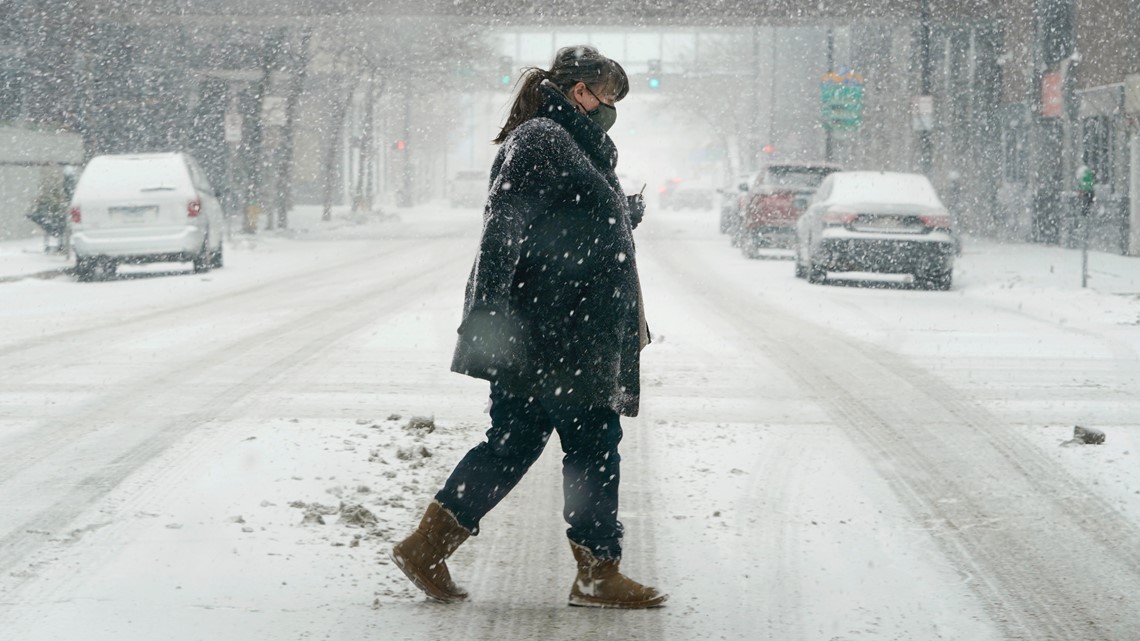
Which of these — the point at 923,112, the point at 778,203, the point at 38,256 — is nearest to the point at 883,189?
the point at 778,203

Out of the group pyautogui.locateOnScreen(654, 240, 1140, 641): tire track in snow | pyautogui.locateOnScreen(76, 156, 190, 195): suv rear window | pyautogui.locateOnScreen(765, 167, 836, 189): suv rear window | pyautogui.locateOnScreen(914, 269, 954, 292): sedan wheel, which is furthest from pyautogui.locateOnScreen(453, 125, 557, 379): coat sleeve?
pyautogui.locateOnScreen(765, 167, 836, 189): suv rear window

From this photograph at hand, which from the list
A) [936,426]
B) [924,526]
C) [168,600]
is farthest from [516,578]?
[936,426]

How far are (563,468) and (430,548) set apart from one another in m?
0.44

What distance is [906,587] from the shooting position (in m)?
4.61

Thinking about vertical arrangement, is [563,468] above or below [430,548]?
above

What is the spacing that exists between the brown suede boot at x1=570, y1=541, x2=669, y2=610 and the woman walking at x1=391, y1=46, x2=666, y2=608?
2 centimetres

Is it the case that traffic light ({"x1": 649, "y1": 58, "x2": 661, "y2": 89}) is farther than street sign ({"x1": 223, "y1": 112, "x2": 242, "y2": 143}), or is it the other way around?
traffic light ({"x1": 649, "y1": 58, "x2": 661, "y2": 89})

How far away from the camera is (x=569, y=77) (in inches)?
166

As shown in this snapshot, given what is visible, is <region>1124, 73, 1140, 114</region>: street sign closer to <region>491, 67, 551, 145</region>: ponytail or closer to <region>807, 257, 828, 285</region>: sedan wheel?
<region>807, 257, 828, 285</region>: sedan wheel

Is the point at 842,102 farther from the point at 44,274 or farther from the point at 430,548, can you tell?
the point at 430,548

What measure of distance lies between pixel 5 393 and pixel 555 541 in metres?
4.72

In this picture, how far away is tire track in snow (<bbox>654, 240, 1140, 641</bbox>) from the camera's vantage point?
4.47 metres

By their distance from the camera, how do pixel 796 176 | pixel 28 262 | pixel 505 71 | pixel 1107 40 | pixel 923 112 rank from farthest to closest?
pixel 505 71, pixel 923 112, pixel 1107 40, pixel 796 176, pixel 28 262

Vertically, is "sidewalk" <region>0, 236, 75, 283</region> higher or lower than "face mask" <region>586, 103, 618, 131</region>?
lower
